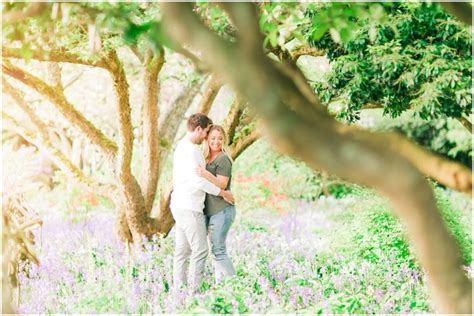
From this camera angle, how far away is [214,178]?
7.39 meters

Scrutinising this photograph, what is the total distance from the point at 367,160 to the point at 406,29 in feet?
16.7

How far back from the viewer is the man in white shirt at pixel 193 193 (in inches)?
288

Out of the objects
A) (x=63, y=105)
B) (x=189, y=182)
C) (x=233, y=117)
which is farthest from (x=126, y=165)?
(x=189, y=182)

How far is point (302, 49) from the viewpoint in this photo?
8.62 meters

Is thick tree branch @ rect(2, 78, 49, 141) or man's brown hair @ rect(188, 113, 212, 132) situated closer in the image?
man's brown hair @ rect(188, 113, 212, 132)

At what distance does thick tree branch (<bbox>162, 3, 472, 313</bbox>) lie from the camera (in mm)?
2748

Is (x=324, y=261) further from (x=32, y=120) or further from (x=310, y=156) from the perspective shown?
(x=310, y=156)

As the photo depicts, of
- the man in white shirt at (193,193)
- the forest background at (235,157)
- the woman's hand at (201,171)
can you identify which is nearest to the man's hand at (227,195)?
the man in white shirt at (193,193)

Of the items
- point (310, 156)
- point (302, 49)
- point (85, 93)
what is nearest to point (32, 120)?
point (302, 49)

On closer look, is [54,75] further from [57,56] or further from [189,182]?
[189,182]

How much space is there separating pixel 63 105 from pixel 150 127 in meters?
1.07

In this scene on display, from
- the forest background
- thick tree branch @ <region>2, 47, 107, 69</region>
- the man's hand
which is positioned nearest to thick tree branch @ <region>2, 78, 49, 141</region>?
the forest background

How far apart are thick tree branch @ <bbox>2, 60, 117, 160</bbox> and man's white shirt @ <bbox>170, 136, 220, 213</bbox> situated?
2.23 meters

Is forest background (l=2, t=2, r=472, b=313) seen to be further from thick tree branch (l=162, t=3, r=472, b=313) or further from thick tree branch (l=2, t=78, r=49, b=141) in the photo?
thick tree branch (l=162, t=3, r=472, b=313)
